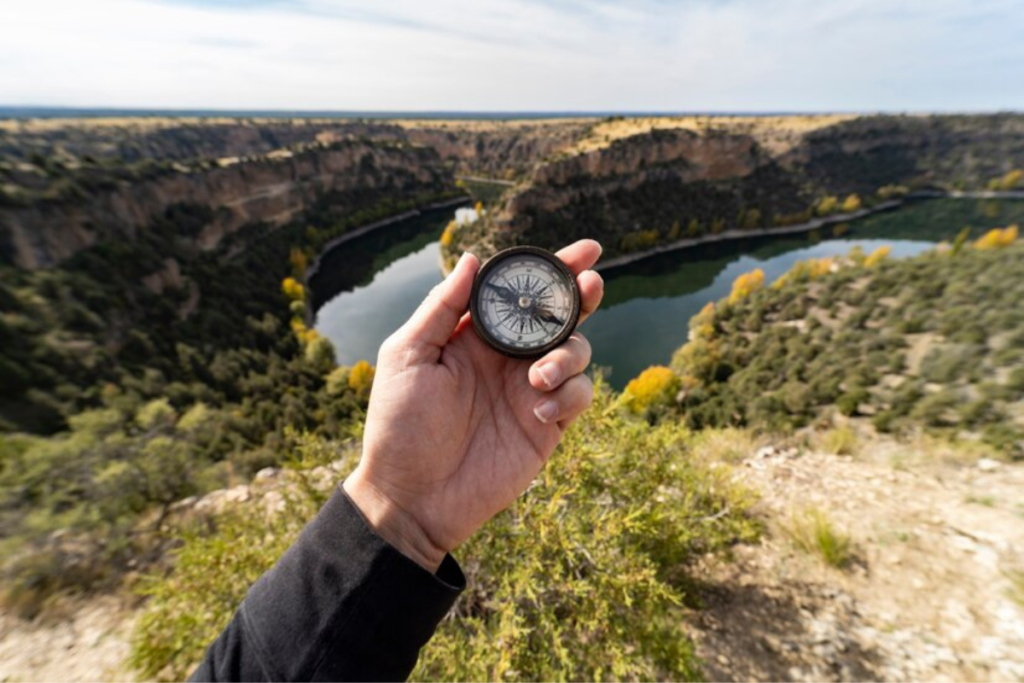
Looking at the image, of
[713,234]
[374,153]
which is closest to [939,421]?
[713,234]

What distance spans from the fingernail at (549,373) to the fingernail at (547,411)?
136 millimetres

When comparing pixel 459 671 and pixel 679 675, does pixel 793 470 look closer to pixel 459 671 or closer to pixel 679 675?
pixel 679 675

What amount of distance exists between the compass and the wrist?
126cm

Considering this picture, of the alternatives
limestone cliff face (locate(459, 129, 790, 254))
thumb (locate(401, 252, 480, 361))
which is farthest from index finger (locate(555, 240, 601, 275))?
limestone cliff face (locate(459, 129, 790, 254))

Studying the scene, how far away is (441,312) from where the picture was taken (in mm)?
2816

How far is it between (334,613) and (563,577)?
10.5 ft

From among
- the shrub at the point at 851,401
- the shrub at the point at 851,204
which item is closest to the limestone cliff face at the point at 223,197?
the shrub at the point at 851,401

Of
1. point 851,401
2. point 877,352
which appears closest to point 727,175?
point 877,352

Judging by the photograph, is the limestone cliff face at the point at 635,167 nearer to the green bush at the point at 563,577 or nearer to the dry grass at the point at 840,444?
the dry grass at the point at 840,444

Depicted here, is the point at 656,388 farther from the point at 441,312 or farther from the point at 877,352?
the point at 441,312

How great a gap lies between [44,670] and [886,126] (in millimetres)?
151811

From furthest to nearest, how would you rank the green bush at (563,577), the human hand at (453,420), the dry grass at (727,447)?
the dry grass at (727,447)
the green bush at (563,577)
the human hand at (453,420)

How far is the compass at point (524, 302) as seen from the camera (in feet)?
9.79

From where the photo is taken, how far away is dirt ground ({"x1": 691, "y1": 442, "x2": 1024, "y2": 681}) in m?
4.09
